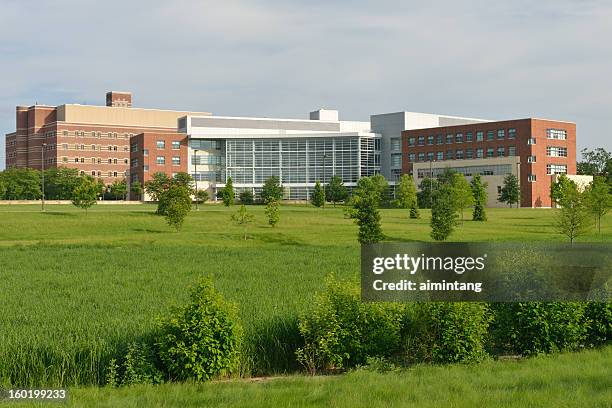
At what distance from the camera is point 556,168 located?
112812mm

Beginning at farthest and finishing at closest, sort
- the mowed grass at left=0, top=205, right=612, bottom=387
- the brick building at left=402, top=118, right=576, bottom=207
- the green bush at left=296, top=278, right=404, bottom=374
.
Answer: the brick building at left=402, top=118, right=576, bottom=207
the green bush at left=296, top=278, right=404, bottom=374
the mowed grass at left=0, top=205, right=612, bottom=387

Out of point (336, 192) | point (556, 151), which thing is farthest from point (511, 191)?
point (336, 192)

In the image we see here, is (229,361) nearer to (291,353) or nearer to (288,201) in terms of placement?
(291,353)

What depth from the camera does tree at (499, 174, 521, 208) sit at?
4006 inches

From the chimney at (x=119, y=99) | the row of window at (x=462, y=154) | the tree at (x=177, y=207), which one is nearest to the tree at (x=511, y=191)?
the row of window at (x=462, y=154)

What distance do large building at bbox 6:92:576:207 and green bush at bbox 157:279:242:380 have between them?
104m

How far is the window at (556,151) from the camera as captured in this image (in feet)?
368

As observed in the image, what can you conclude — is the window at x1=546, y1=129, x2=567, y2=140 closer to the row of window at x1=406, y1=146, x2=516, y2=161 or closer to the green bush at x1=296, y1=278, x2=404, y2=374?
the row of window at x1=406, y1=146, x2=516, y2=161

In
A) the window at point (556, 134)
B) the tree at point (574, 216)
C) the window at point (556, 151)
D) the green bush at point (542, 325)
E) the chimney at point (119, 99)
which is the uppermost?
the chimney at point (119, 99)

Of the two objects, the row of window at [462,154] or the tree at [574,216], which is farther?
the row of window at [462,154]

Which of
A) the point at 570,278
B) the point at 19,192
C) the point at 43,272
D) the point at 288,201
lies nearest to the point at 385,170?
the point at 288,201

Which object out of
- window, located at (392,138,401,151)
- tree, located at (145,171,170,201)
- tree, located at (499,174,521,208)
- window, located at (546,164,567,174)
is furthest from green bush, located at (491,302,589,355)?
window, located at (392,138,401,151)

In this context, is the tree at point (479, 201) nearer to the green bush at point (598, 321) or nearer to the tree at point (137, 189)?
the green bush at point (598, 321)

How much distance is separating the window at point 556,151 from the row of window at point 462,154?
5.86m
